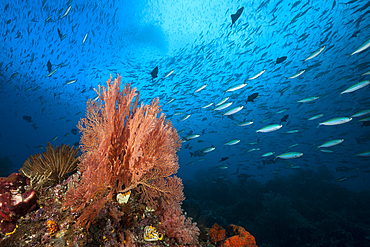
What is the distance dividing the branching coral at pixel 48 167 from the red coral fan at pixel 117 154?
0.87 metres

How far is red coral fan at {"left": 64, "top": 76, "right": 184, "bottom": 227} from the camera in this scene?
1802 millimetres

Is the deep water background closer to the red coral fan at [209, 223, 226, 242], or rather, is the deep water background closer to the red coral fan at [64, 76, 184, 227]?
the red coral fan at [209, 223, 226, 242]

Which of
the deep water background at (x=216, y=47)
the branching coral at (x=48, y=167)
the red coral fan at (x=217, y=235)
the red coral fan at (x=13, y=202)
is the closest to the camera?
the red coral fan at (x=13, y=202)

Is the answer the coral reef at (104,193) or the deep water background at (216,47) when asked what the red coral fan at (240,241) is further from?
the deep water background at (216,47)

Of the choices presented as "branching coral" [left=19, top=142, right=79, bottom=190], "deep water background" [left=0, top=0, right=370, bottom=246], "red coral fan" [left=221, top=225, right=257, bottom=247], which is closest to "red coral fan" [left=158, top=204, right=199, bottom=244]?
"red coral fan" [left=221, top=225, right=257, bottom=247]

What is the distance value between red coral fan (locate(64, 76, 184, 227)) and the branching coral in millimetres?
866

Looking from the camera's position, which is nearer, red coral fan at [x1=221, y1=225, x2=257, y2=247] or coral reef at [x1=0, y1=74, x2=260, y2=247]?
coral reef at [x1=0, y1=74, x2=260, y2=247]

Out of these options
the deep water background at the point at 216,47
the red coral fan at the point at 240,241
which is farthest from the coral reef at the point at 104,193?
the deep water background at the point at 216,47

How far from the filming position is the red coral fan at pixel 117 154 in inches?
70.9

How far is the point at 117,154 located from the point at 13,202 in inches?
58.8

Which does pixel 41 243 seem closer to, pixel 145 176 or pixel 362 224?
pixel 145 176

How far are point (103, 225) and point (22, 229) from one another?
3.26ft

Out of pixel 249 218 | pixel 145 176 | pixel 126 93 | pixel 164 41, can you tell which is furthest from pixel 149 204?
pixel 164 41

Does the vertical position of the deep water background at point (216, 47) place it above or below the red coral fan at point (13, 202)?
above
